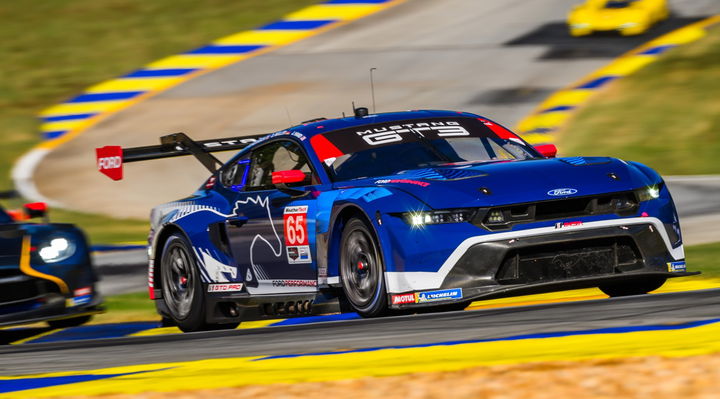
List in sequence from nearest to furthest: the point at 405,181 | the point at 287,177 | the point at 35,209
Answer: the point at 405,181 → the point at 287,177 → the point at 35,209

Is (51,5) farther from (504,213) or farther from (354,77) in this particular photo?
(504,213)

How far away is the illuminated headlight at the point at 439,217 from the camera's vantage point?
6.58 metres

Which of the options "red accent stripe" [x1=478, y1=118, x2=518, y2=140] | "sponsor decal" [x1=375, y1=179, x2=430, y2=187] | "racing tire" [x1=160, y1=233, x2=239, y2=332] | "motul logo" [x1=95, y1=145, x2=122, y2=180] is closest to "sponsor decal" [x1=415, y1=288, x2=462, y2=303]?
"sponsor decal" [x1=375, y1=179, x2=430, y2=187]

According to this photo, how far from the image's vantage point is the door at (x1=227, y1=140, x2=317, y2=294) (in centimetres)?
753

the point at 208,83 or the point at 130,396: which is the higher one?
the point at 208,83

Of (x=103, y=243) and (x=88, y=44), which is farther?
(x=88, y=44)

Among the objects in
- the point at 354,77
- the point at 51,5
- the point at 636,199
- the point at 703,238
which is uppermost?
the point at 51,5

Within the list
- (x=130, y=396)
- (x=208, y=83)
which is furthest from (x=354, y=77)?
(x=130, y=396)

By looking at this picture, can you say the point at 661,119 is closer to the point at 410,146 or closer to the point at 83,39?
the point at 410,146

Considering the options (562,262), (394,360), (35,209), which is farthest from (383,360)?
(35,209)

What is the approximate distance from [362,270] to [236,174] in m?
1.91

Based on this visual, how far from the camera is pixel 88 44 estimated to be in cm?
2630

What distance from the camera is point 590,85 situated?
19.7 metres

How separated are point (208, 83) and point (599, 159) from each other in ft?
52.1
